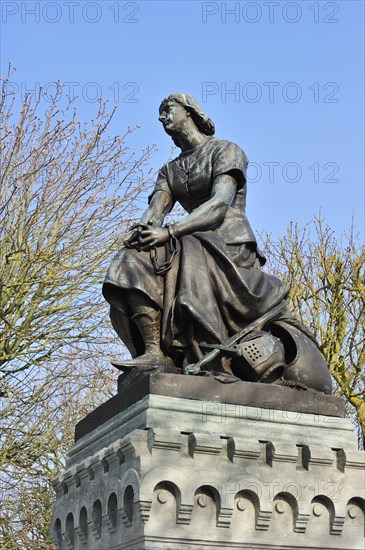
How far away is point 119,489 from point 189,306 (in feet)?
5.36

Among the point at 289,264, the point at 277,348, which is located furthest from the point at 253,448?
the point at 289,264

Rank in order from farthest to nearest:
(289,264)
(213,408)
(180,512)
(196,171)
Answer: (289,264) → (196,171) → (213,408) → (180,512)

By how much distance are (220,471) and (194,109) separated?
150 inches

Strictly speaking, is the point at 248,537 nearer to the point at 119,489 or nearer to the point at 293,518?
the point at 293,518

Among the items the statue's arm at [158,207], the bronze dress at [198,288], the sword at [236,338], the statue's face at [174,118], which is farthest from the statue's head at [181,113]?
the sword at [236,338]

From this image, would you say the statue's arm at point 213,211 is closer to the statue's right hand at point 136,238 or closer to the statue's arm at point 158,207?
the statue's right hand at point 136,238

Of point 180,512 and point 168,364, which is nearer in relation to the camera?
point 180,512

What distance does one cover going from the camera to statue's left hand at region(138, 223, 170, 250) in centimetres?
874

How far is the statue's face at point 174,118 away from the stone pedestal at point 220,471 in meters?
2.72

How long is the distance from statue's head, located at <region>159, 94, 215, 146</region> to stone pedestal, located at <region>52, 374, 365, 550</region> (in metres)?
2.73

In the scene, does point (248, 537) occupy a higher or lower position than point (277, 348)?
lower

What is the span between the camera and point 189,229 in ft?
29.3

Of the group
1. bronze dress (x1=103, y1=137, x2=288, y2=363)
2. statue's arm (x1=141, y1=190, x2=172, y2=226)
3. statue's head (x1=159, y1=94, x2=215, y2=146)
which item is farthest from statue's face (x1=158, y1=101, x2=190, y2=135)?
bronze dress (x1=103, y1=137, x2=288, y2=363)

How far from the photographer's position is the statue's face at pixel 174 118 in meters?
9.76
